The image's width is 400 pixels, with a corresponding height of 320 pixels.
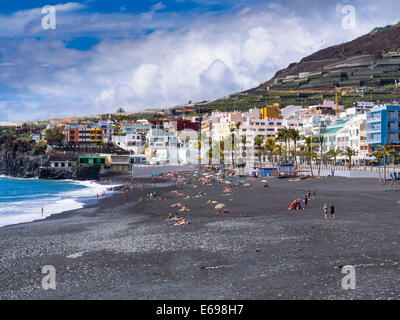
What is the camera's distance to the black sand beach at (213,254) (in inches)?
624

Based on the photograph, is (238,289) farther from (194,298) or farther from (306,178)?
(306,178)

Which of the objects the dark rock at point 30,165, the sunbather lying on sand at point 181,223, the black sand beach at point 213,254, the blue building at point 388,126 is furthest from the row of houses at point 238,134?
the sunbather lying on sand at point 181,223

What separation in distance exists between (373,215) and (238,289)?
727 inches

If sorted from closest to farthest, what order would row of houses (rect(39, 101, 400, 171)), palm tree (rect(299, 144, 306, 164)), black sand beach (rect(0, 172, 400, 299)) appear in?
black sand beach (rect(0, 172, 400, 299))
row of houses (rect(39, 101, 400, 171))
palm tree (rect(299, 144, 306, 164))

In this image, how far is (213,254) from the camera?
21016mm

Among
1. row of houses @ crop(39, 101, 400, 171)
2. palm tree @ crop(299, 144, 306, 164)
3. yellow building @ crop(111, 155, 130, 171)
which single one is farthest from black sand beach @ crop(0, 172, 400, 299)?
yellow building @ crop(111, 155, 130, 171)

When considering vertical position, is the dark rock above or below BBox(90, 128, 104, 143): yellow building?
below

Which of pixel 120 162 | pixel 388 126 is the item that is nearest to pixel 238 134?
pixel 120 162

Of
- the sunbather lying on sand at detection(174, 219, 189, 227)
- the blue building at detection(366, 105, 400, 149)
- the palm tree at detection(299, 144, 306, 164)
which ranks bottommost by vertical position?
the sunbather lying on sand at detection(174, 219, 189, 227)

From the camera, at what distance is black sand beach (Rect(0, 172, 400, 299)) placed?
1585 cm

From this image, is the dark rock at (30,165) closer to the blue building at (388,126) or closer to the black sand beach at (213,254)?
the blue building at (388,126)

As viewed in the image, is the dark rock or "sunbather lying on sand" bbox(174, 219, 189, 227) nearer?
"sunbather lying on sand" bbox(174, 219, 189, 227)

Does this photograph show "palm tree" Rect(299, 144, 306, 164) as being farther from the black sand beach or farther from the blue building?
the black sand beach
